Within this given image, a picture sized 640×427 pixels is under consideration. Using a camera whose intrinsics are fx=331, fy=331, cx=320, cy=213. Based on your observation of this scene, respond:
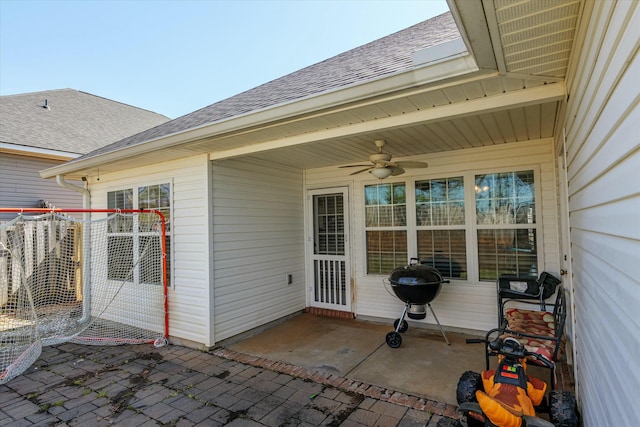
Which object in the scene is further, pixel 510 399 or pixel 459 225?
pixel 459 225

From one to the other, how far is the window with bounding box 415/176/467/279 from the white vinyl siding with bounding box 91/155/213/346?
2.88 m

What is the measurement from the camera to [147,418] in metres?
2.62

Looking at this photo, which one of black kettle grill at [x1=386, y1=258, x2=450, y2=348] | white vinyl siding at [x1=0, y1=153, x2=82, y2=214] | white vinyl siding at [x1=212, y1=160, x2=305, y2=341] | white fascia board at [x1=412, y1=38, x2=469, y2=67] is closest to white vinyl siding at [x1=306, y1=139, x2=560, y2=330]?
black kettle grill at [x1=386, y1=258, x2=450, y2=348]

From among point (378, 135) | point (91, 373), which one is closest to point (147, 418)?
point (91, 373)

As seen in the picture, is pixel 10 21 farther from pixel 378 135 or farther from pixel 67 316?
pixel 378 135

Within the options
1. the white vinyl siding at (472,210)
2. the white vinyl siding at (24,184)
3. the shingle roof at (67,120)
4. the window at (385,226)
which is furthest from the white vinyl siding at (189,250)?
A: the shingle roof at (67,120)

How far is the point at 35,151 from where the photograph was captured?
6648 millimetres

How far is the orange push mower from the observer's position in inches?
74.5


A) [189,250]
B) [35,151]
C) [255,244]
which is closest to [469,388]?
[255,244]

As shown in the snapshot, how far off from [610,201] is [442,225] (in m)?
3.37

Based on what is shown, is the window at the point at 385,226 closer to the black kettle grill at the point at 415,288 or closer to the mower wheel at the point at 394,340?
the black kettle grill at the point at 415,288

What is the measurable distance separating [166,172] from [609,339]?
4.76 meters

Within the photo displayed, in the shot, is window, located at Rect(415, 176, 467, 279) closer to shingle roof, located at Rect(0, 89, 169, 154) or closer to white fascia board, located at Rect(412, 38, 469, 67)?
white fascia board, located at Rect(412, 38, 469, 67)

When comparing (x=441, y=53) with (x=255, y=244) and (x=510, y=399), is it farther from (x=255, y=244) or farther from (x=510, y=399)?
(x=255, y=244)
